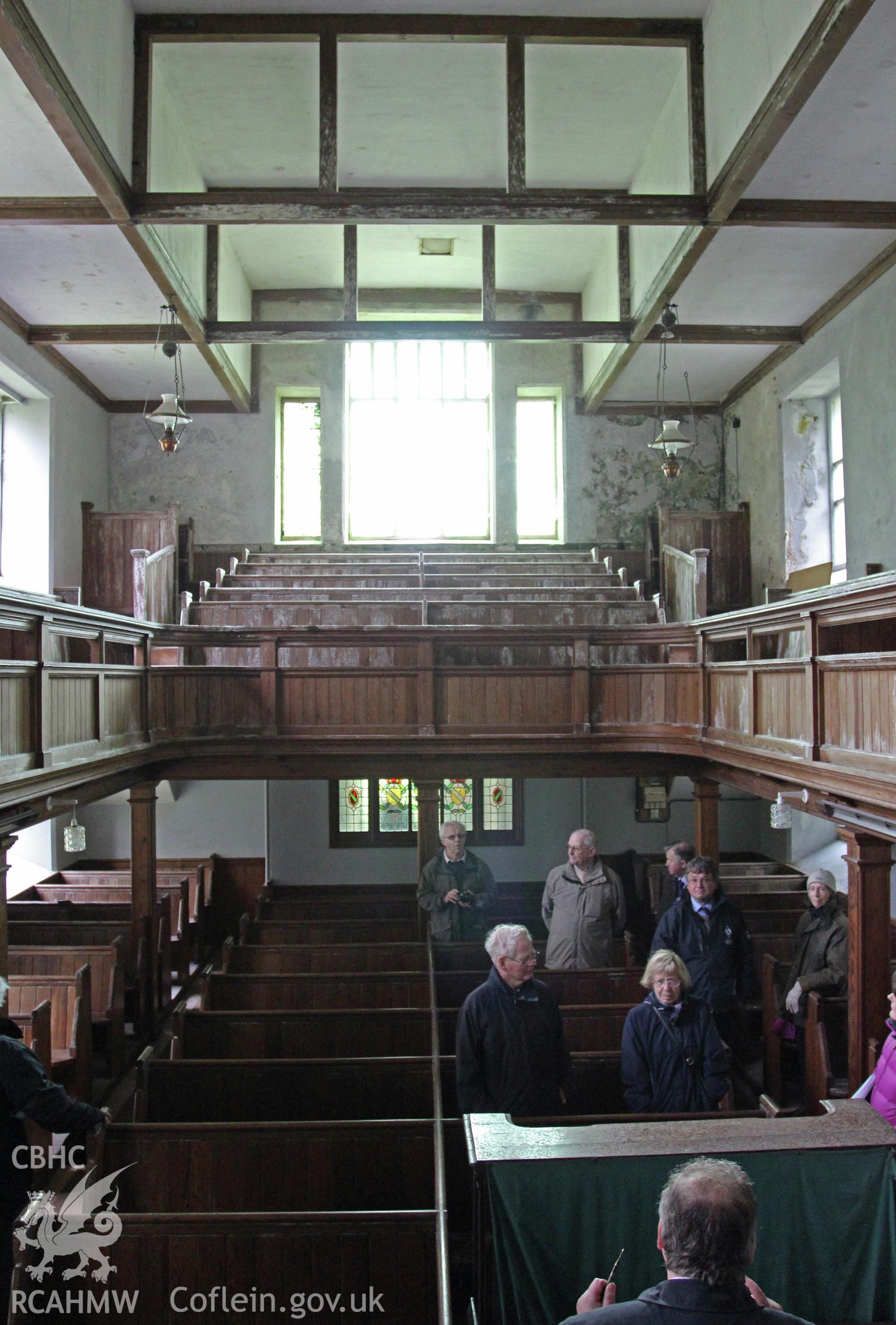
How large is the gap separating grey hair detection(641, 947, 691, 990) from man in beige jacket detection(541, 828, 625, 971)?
2.25 meters

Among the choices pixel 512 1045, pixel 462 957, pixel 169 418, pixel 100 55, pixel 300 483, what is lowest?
pixel 462 957

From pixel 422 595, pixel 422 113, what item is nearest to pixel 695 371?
pixel 422 113

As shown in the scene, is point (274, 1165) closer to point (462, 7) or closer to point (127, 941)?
point (127, 941)

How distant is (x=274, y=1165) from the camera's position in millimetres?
4668

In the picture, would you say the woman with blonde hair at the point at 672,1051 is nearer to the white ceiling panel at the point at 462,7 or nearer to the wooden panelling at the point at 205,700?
the wooden panelling at the point at 205,700

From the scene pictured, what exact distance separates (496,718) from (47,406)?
23.7 ft

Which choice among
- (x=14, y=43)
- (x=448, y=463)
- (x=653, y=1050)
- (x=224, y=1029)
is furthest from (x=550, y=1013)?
(x=448, y=463)

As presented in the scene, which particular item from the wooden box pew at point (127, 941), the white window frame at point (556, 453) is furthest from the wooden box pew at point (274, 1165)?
the white window frame at point (556, 453)

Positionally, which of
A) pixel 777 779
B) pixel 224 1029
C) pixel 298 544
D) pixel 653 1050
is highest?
pixel 298 544

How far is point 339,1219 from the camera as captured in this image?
389 centimetres

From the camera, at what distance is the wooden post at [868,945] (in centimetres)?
535

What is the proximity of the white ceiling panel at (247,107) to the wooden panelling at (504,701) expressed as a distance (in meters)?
6.08

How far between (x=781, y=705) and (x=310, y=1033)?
360 cm

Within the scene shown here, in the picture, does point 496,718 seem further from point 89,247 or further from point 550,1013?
point 89,247
